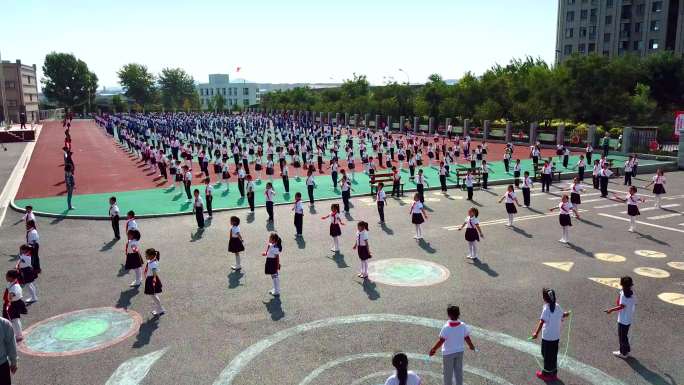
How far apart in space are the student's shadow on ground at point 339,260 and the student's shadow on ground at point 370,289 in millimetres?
1266

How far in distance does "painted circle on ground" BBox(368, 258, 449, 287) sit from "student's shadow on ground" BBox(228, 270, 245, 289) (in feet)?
10.9

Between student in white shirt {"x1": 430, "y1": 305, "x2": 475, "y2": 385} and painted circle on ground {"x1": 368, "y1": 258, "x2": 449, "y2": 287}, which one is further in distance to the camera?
painted circle on ground {"x1": 368, "y1": 258, "x2": 449, "y2": 287}

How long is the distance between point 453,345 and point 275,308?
188 inches

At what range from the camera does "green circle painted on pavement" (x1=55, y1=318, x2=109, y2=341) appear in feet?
32.2

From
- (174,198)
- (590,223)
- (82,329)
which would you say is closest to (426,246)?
(590,223)

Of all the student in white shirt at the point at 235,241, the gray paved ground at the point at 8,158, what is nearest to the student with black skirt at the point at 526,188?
the student in white shirt at the point at 235,241

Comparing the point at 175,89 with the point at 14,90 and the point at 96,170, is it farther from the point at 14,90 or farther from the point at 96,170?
the point at 96,170

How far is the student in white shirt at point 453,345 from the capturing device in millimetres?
7340

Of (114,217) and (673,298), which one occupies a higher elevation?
(114,217)

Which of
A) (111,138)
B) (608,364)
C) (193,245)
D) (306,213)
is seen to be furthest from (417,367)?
(111,138)

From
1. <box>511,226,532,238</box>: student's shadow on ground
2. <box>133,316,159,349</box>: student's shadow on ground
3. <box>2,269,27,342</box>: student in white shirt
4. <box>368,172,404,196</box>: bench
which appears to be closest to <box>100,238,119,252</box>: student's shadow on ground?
<box>133,316,159,349</box>: student's shadow on ground

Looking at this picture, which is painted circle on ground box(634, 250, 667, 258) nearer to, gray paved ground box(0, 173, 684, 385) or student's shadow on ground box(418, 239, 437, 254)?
gray paved ground box(0, 173, 684, 385)

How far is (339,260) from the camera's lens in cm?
1440

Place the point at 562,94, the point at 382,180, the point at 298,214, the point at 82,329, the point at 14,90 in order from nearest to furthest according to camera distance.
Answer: the point at 82,329 → the point at 298,214 → the point at 382,180 → the point at 562,94 → the point at 14,90
